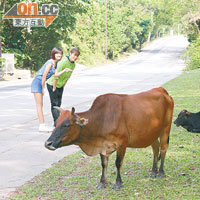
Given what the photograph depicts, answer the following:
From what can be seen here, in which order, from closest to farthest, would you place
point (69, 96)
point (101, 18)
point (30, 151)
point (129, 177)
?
point (129, 177) < point (30, 151) < point (69, 96) < point (101, 18)

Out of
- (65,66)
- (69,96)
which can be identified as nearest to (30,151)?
(65,66)

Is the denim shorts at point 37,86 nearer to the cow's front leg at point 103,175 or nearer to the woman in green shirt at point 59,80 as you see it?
the woman in green shirt at point 59,80

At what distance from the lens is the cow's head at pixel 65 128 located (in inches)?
218

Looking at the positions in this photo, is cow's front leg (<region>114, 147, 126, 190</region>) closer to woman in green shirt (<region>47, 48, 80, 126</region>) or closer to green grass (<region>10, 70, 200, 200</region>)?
green grass (<region>10, 70, 200, 200</region>)

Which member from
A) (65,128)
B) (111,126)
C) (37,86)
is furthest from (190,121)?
(65,128)

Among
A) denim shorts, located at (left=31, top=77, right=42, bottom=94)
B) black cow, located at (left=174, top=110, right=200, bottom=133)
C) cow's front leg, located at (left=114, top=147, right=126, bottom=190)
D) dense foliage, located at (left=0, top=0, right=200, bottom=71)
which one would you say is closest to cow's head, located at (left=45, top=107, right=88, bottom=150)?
cow's front leg, located at (left=114, top=147, right=126, bottom=190)

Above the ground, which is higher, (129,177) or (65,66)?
(65,66)

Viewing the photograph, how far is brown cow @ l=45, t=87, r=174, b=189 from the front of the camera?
5.62m

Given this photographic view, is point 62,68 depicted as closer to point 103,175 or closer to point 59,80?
point 59,80

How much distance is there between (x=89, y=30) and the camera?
53.5 m

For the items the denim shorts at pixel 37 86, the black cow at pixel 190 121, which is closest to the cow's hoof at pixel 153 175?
the black cow at pixel 190 121

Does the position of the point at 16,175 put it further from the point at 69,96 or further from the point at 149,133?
the point at 69,96

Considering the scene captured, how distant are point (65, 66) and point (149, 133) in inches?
166

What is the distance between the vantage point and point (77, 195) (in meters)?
5.88
